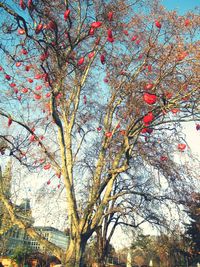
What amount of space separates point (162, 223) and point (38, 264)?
42.3 feet

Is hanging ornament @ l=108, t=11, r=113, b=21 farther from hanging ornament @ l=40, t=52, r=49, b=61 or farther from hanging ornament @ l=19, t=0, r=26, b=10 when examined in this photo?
hanging ornament @ l=19, t=0, r=26, b=10

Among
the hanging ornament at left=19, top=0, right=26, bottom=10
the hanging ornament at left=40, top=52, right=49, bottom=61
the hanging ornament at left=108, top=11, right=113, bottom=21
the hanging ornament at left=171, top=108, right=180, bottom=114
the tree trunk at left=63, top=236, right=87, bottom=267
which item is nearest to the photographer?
the hanging ornament at left=19, top=0, right=26, bottom=10

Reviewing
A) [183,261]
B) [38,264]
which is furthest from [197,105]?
[183,261]

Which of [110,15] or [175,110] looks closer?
[110,15]

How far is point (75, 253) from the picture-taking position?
Result: 22.0ft

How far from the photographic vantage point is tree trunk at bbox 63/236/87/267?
658 cm

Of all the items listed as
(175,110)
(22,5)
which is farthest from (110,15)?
(175,110)

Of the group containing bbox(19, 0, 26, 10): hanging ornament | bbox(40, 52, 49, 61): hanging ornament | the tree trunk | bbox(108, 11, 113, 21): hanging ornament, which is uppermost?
bbox(108, 11, 113, 21): hanging ornament

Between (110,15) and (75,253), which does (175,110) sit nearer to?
(110,15)

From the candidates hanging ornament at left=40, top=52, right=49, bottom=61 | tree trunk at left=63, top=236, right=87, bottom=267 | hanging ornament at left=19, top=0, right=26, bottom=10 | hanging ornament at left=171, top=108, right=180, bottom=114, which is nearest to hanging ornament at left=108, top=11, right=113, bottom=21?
hanging ornament at left=40, top=52, right=49, bottom=61

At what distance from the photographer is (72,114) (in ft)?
29.6

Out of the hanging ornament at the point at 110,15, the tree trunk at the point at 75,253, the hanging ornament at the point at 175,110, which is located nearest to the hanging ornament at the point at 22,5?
the hanging ornament at the point at 110,15

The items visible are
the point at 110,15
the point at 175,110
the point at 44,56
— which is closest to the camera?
the point at 44,56

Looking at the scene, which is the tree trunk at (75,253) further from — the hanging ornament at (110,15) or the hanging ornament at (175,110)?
the hanging ornament at (110,15)
